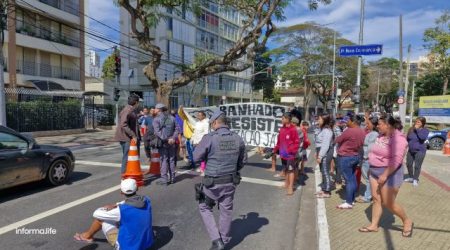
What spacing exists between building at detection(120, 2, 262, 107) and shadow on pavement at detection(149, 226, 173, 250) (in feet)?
116

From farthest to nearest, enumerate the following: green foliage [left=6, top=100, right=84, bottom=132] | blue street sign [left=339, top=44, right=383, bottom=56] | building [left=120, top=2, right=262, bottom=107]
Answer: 1. building [left=120, top=2, right=262, bottom=107]
2. green foliage [left=6, top=100, right=84, bottom=132]
3. blue street sign [left=339, top=44, right=383, bottom=56]

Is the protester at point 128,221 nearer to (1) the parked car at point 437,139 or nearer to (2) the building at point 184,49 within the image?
(1) the parked car at point 437,139

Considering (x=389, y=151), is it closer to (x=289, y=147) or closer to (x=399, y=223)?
(x=399, y=223)

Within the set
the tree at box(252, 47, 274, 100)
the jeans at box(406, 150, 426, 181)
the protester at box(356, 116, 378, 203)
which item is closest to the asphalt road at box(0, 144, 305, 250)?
the protester at box(356, 116, 378, 203)

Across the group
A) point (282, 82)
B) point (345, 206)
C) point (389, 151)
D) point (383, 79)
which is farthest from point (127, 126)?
point (383, 79)

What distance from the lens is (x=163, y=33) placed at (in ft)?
141

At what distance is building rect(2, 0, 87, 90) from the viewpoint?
26391mm

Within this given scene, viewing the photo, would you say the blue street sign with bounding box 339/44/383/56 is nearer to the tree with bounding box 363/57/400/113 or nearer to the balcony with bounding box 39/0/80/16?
the balcony with bounding box 39/0/80/16

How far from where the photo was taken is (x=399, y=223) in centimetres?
573

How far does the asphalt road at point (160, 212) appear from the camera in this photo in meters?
4.82

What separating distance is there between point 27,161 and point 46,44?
84.3 ft

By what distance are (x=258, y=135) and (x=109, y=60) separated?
5788cm

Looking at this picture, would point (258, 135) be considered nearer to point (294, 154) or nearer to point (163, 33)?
point (294, 154)

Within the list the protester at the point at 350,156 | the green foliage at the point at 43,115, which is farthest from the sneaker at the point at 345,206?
the green foliage at the point at 43,115
